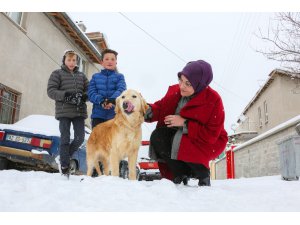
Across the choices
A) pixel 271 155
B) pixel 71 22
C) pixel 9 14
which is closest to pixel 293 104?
pixel 271 155

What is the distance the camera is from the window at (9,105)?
9570 millimetres

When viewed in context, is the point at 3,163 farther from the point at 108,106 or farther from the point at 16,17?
the point at 16,17

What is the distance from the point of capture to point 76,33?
45.8ft

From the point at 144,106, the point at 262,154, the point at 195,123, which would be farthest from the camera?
the point at 262,154

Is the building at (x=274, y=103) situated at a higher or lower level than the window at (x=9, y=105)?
higher

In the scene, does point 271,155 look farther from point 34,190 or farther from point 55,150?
point 34,190

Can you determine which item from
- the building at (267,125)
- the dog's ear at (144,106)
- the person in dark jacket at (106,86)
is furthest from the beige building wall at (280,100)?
the dog's ear at (144,106)

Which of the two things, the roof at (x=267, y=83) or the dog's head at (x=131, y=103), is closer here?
the dog's head at (x=131, y=103)

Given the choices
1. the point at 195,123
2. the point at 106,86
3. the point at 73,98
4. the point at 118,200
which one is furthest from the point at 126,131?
the point at 118,200

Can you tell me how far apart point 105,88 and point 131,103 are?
764mm

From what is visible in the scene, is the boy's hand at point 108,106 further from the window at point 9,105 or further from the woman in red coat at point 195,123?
the window at point 9,105

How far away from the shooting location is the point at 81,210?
5.85 ft

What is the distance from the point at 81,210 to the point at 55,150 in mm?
4172

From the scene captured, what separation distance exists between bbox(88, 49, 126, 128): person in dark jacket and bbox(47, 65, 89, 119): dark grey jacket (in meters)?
0.28
